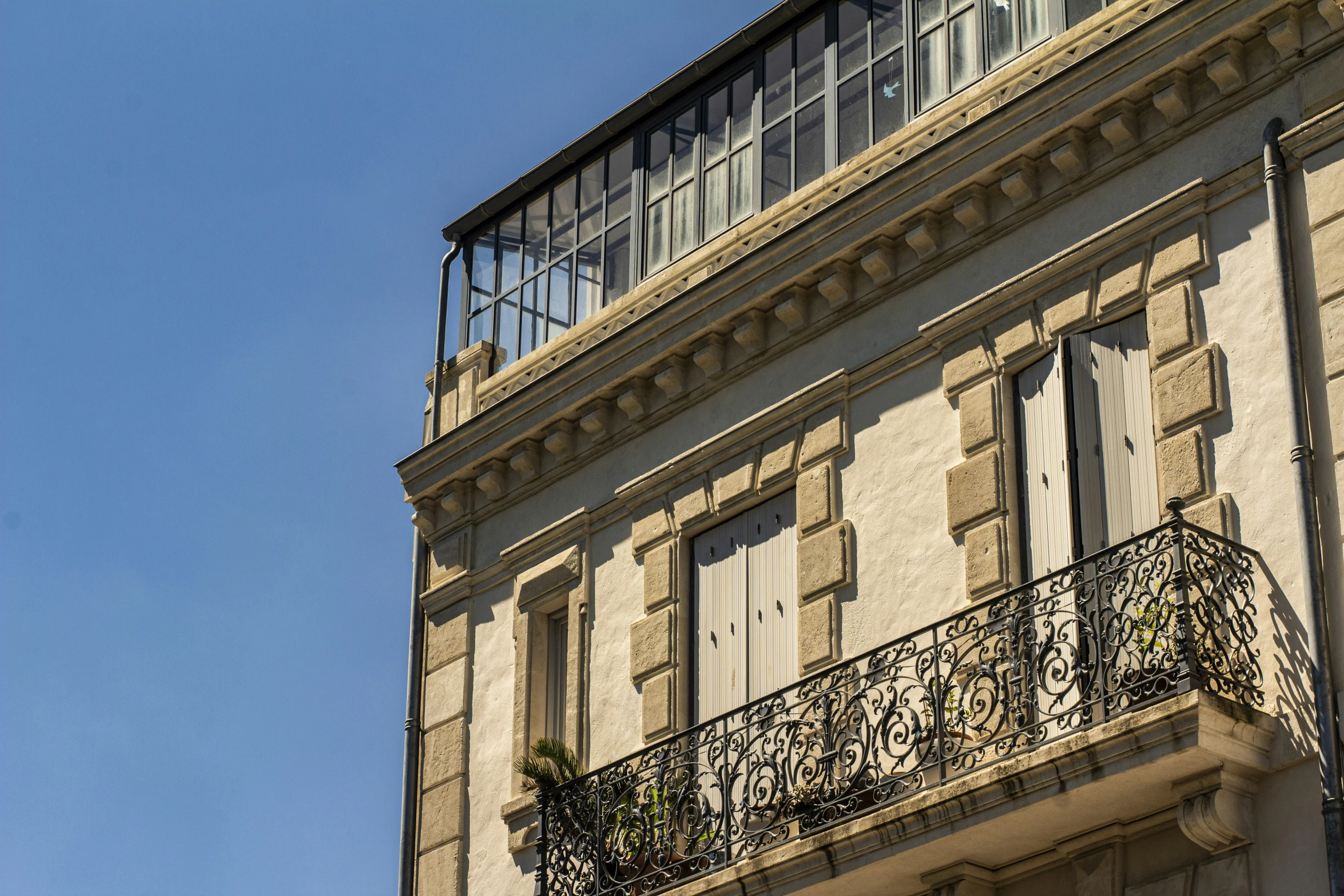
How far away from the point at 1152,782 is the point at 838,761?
2.13 meters

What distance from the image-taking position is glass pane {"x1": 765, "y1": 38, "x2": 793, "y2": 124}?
56.9 ft

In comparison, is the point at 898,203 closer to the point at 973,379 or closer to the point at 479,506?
the point at 973,379

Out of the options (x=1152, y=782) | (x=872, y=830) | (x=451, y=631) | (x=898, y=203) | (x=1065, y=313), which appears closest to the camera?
(x=1152, y=782)

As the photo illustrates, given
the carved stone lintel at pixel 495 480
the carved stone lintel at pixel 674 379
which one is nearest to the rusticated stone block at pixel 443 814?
the carved stone lintel at pixel 495 480

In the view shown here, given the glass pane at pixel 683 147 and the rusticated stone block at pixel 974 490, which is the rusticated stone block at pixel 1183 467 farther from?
the glass pane at pixel 683 147

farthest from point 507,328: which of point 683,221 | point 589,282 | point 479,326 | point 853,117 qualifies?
point 853,117

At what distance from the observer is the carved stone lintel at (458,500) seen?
18.7 metres

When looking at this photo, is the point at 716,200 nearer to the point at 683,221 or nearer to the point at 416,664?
the point at 683,221

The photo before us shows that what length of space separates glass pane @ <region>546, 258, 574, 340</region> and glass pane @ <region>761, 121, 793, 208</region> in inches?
90.0

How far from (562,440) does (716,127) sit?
283cm

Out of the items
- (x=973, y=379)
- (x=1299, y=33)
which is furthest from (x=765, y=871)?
(x=1299, y=33)

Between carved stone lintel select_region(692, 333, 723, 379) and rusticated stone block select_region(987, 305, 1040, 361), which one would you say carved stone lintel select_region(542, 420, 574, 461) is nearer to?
carved stone lintel select_region(692, 333, 723, 379)

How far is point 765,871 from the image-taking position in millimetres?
13477

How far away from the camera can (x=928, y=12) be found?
53.7 ft
